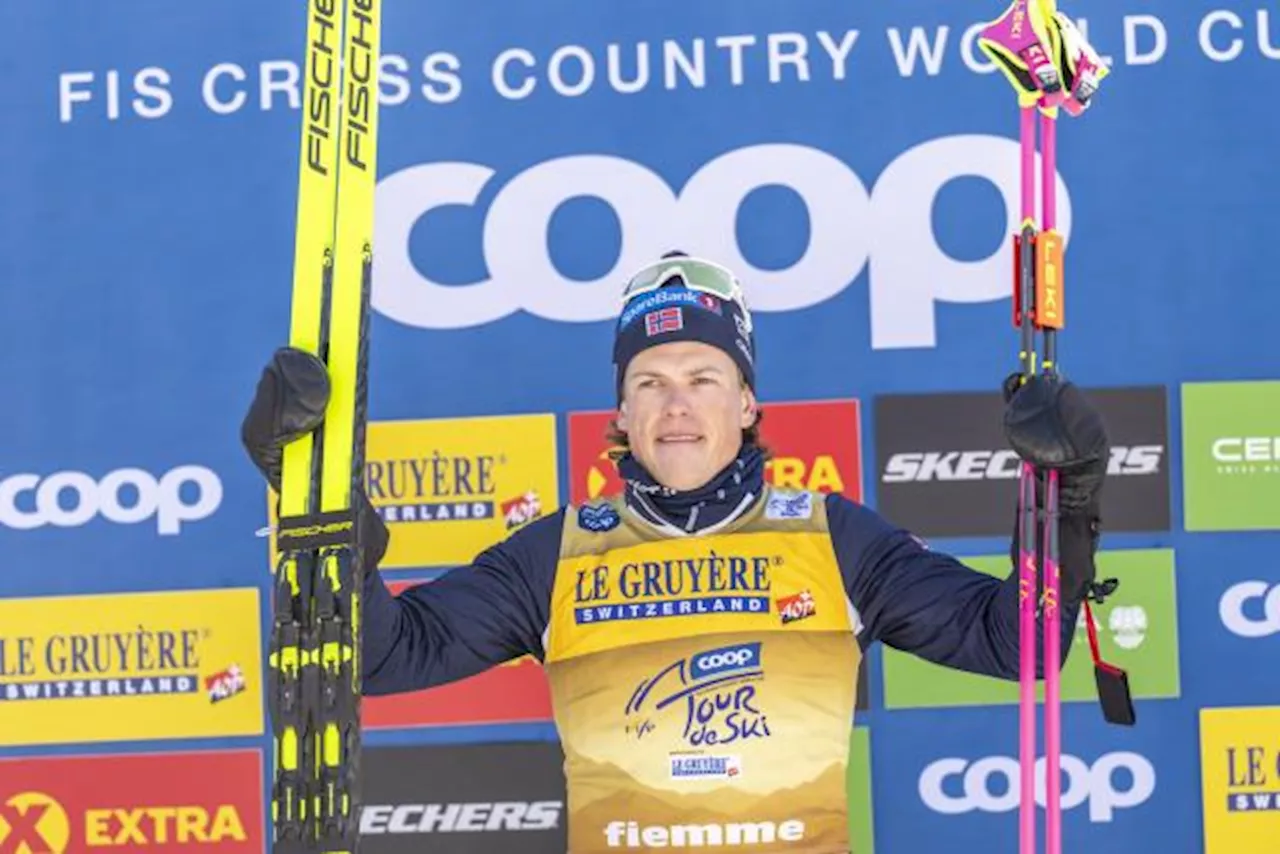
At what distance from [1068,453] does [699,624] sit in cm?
58

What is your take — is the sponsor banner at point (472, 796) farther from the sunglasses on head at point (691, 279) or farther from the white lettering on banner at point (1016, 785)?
the sunglasses on head at point (691, 279)

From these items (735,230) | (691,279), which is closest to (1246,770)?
(735,230)

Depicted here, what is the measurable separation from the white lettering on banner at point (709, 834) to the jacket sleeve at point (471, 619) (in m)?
0.30

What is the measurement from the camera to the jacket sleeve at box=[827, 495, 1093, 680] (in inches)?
92.9

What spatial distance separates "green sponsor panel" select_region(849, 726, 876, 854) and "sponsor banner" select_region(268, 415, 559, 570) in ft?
2.39

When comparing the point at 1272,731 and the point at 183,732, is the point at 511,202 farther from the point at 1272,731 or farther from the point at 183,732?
the point at 1272,731

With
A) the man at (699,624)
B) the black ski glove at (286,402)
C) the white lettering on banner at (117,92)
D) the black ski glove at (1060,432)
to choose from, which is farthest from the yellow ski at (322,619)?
the white lettering on banner at (117,92)

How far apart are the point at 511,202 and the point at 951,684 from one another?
123 cm

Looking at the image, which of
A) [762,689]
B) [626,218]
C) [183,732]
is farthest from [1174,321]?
[183,732]

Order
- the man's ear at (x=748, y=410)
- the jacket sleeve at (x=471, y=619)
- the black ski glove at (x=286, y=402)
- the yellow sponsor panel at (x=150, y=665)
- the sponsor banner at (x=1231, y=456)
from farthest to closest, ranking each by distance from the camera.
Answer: the yellow sponsor panel at (x=150, y=665) < the sponsor banner at (x=1231, y=456) < the man's ear at (x=748, y=410) < the jacket sleeve at (x=471, y=619) < the black ski glove at (x=286, y=402)

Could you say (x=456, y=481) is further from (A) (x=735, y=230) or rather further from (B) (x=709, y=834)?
(B) (x=709, y=834)

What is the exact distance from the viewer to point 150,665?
324 centimetres

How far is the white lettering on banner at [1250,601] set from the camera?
313 cm

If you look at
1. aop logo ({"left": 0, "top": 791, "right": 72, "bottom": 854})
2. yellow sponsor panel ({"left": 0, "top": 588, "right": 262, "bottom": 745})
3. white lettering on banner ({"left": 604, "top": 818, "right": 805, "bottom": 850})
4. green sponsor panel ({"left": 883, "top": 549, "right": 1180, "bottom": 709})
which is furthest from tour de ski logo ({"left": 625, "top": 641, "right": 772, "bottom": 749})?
aop logo ({"left": 0, "top": 791, "right": 72, "bottom": 854})
